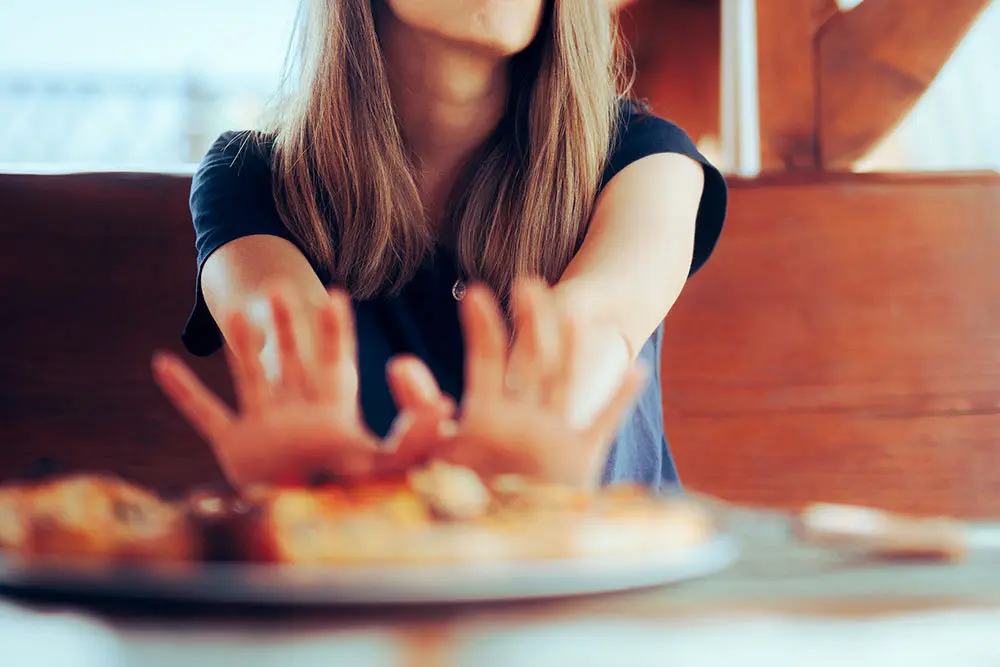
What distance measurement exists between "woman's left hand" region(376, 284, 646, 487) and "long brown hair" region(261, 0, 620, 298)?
2.00 feet

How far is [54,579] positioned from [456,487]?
10cm

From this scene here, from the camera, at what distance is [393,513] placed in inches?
9.9

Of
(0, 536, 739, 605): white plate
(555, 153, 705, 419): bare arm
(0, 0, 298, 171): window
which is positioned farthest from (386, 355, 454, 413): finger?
(0, 0, 298, 171): window

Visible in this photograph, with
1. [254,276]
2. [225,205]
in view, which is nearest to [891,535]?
[254,276]

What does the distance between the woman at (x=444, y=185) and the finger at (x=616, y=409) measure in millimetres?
465

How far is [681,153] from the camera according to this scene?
0.98 metres

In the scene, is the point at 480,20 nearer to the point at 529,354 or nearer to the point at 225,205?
the point at 225,205

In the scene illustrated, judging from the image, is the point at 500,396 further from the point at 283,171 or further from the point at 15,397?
the point at 15,397

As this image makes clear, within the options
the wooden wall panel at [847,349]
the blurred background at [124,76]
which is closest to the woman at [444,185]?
the wooden wall panel at [847,349]

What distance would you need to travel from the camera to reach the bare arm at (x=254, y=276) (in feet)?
2.57

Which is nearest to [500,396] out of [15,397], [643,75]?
[15,397]

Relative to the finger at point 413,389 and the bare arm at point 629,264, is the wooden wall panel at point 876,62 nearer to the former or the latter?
the bare arm at point 629,264

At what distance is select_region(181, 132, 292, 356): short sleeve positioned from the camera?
916 millimetres

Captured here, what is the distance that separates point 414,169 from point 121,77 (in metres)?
4.37
